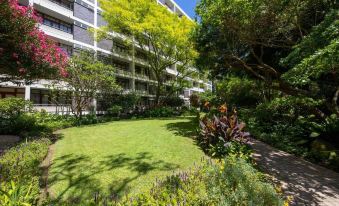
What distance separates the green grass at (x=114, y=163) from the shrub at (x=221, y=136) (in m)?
0.58

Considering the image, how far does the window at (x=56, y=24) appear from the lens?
26120 millimetres

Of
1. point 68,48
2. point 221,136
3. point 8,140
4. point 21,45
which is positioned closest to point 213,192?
point 221,136

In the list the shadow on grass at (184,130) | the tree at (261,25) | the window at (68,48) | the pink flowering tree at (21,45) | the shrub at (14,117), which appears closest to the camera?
the pink flowering tree at (21,45)

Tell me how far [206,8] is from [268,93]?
40.5 feet

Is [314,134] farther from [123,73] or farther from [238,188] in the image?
[123,73]

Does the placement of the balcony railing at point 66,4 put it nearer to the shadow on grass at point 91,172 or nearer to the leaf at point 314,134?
the shadow on grass at point 91,172

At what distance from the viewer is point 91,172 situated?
6836mm

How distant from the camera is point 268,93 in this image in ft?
71.5

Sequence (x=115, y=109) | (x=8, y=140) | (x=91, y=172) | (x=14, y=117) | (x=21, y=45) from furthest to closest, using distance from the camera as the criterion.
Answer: (x=115, y=109) → (x=14, y=117) → (x=8, y=140) → (x=21, y=45) → (x=91, y=172)

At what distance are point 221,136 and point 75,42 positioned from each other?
84.9 feet

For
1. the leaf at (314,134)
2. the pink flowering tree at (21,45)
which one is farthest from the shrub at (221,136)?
the pink flowering tree at (21,45)

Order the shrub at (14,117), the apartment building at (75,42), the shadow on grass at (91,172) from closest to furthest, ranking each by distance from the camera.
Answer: the shadow on grass at (91,172)
the shrub at (14,117)
the apartment building at (75,42)

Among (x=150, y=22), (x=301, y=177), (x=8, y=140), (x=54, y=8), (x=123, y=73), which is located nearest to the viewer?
(x=301, y=177)

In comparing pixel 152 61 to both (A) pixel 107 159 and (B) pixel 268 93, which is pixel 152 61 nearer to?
(B) pixel 268 93
